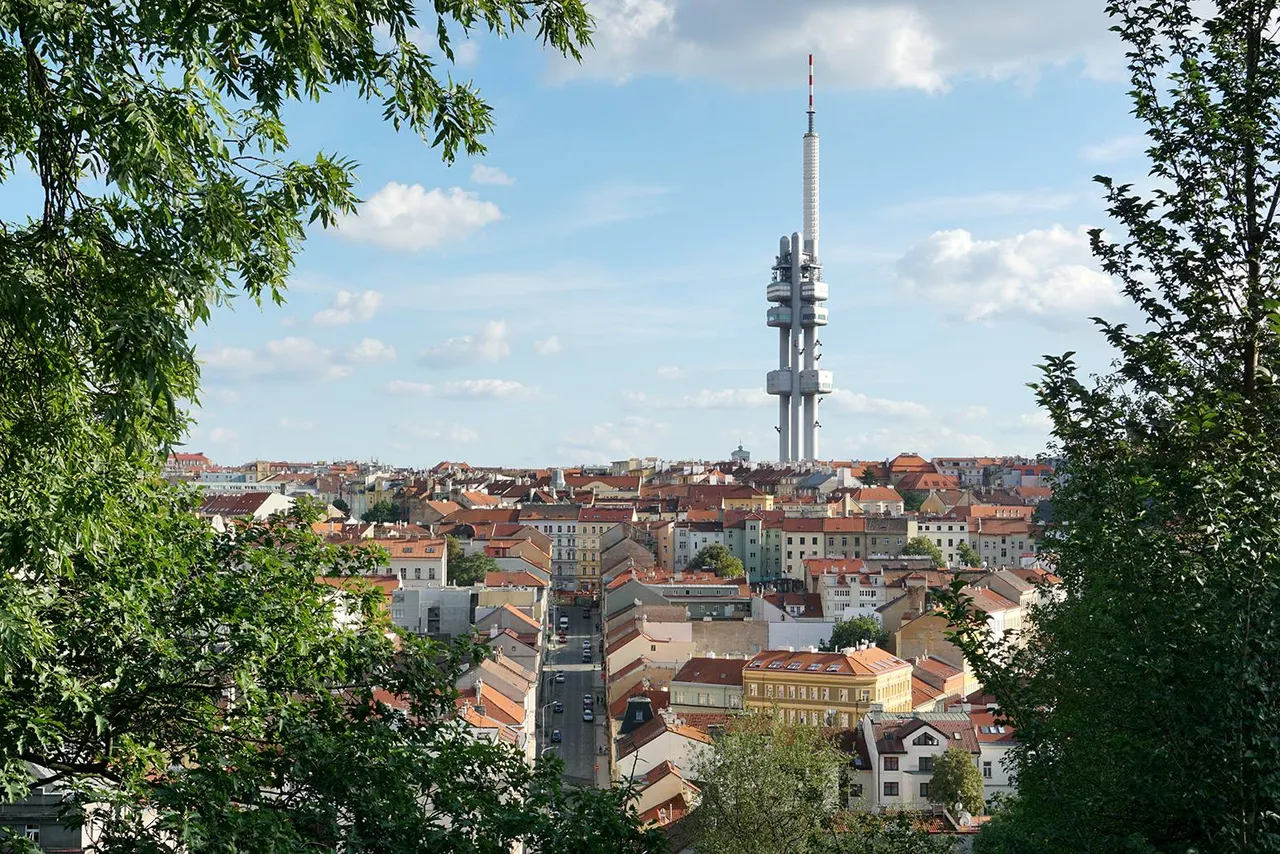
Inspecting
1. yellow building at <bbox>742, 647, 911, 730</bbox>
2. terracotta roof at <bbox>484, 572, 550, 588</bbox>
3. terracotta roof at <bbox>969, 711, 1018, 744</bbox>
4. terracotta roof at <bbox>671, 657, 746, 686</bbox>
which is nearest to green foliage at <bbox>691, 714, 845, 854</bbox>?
terracotta roof at <bbox>969, 711, 1018, 744</bbox>

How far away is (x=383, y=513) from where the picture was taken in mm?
118500

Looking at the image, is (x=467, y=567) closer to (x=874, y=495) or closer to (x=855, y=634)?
(x=855, y=634)

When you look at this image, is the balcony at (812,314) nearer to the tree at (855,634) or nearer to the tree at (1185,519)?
the tree at (855,634)

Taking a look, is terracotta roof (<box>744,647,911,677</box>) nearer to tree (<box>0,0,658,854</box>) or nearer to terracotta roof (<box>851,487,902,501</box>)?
tree (<box>0,0,658,854</box>)

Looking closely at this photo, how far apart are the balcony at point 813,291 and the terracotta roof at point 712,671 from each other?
A: 9899cm

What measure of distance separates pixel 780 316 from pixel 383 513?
51.6 metres

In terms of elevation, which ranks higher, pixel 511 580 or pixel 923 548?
pixel 923 548

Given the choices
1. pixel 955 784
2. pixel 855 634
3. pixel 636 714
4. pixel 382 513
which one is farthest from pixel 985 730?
pixel 382 513

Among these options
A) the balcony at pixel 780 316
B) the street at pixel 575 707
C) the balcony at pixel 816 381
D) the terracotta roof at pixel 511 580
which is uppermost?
the balcony at pixel 780 316

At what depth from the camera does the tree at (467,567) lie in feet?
250

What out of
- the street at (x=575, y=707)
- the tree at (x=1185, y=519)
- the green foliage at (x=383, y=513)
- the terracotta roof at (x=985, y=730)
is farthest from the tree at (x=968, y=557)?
the tree at (x=1185, y=519)

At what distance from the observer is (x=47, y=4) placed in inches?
188

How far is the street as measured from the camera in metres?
44.3

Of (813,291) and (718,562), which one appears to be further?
(813,291)
